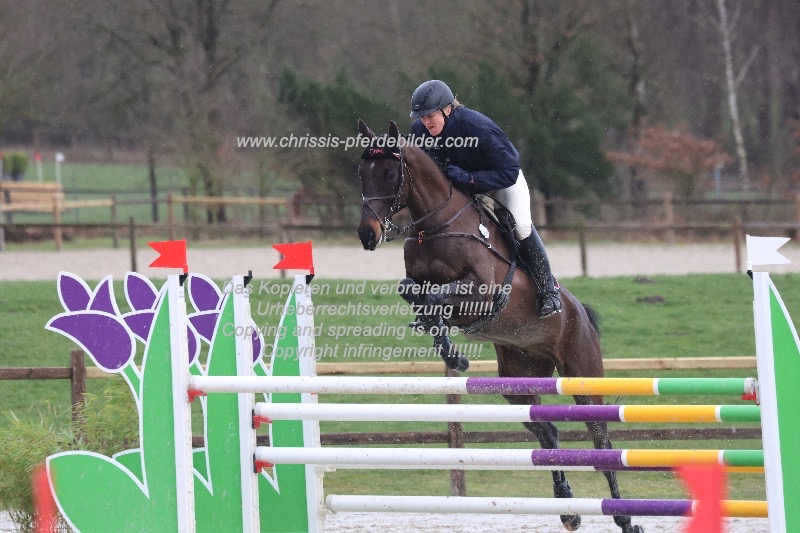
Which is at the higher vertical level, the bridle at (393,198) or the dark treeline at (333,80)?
the dark treeline at (333,80)

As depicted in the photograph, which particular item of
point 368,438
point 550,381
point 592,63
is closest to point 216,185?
point 592,63

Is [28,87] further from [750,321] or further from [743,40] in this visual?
[743,40]

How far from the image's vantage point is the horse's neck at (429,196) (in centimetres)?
452

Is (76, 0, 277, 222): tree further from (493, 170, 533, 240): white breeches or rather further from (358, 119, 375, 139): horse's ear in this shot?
(358, 119, 375, 139): horse's ear

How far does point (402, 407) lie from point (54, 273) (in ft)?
34.6

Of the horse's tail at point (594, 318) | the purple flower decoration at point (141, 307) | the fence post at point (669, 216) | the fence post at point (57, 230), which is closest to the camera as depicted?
the purple flower decoration at point (141, 307)

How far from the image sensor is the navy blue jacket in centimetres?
463

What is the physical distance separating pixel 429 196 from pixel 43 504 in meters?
2.04

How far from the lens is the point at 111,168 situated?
989 inches

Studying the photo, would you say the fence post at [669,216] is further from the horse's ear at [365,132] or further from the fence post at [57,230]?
the horse's ear at [365,132]

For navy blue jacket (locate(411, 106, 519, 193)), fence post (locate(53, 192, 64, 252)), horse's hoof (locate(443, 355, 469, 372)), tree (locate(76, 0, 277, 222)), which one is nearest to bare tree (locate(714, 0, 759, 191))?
tree (locate(76, 0, 277, 222))

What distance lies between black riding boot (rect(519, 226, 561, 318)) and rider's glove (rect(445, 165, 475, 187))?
42 centimetres

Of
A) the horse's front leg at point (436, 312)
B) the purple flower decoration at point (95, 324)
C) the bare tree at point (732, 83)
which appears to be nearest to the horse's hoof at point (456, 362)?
the horse's front leg at point (436, 312)

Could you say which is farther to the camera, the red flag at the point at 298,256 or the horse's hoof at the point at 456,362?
the horse's hoof at the point at 456,362
